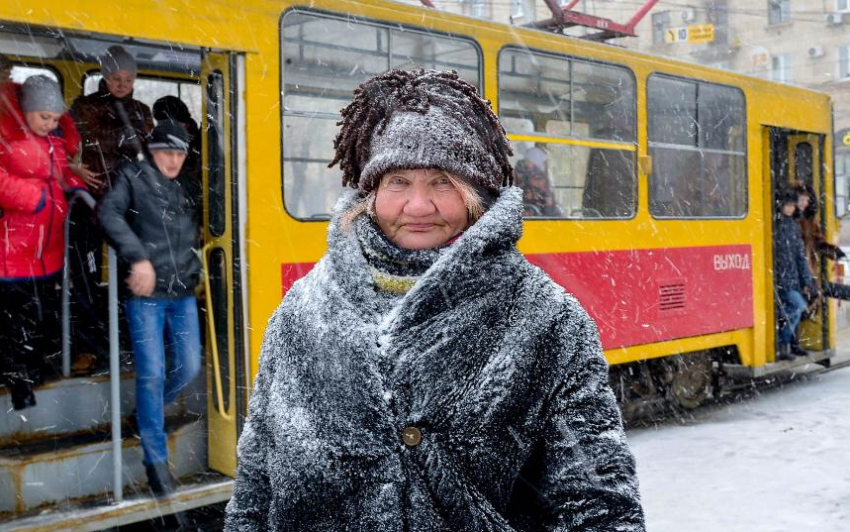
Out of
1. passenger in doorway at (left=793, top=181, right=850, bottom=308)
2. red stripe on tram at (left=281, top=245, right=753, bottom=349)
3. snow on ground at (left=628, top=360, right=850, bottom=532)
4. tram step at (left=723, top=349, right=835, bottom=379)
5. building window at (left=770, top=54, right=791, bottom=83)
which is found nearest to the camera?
snow on ground at (left=628, top=360, right=850, bottom=532)

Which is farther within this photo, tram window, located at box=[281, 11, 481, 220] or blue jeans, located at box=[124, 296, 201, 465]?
tram window, located at box=[281, 11, 481, 220]

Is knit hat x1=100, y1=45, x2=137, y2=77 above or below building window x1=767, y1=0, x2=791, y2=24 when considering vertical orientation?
below

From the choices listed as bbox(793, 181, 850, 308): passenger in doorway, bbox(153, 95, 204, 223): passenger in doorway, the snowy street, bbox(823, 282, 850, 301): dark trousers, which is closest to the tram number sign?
bbox(793, 181, 850, 308): passenger in doorway

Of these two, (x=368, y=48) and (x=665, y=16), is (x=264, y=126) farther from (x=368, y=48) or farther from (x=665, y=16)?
(x=665, y=16)

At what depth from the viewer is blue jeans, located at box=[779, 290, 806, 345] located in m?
8.47

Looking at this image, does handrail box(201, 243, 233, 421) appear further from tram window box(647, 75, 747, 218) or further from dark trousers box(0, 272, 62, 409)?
tram window box(647, 75, 747, 218)

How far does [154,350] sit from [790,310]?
20.6 ft

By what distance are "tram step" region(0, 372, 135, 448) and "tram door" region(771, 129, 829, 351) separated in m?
6.64

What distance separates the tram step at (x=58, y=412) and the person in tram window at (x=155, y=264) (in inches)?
16.9

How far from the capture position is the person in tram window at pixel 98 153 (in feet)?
15.5

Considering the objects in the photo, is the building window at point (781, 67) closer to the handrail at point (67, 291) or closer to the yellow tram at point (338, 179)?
the yellow tram at point (338, 179)

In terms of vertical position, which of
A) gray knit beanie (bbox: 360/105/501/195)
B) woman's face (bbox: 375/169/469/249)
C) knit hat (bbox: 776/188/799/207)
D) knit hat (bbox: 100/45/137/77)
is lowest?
woman's face (bbox: 375/169/469/249)

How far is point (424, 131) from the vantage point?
1.66 metres

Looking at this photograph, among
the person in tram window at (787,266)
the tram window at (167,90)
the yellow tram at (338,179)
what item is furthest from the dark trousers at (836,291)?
the tram window at (167,90)
